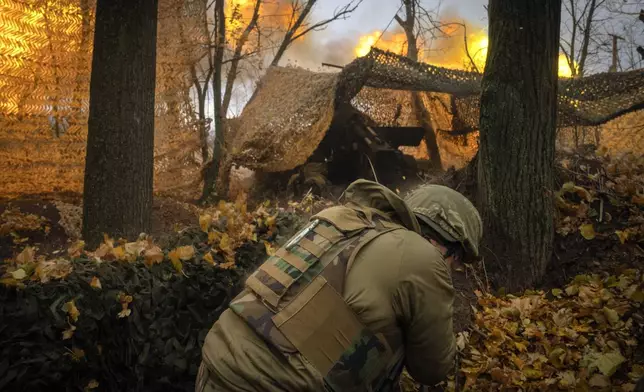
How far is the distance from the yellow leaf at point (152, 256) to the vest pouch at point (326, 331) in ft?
4.86

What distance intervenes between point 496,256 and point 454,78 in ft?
15.2

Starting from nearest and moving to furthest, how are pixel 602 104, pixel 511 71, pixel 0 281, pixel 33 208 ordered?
pixel 0 281 < pixel 511 71 < pixel 33 208 < pixel 602 104

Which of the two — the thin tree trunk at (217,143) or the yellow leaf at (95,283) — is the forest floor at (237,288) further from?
the thin tree trunk at (217,143)

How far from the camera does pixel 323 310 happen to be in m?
1.81

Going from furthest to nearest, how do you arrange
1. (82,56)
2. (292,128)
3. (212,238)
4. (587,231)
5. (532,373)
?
(292,128)
(82,56)
(587,231)
(212,238)
(532,373)

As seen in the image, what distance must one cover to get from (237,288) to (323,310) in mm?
1474

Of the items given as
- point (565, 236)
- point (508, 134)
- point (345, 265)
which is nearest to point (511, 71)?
point (508, 134)

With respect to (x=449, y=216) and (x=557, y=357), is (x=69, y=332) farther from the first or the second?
(x=557, y=357)

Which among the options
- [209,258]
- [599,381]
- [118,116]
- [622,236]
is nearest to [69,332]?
[209,258]

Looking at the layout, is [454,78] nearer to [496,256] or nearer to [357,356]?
[496,256]

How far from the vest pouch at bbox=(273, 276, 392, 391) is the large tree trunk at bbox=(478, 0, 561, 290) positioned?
255cm

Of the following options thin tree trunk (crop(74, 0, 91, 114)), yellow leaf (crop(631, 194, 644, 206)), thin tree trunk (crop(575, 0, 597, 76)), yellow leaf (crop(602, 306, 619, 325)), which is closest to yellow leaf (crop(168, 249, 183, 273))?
yellow leaf (crop(602, 306, 619, 325))

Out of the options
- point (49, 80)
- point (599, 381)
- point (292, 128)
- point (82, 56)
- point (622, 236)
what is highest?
point (82, 56)

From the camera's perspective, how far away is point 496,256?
3967mm
